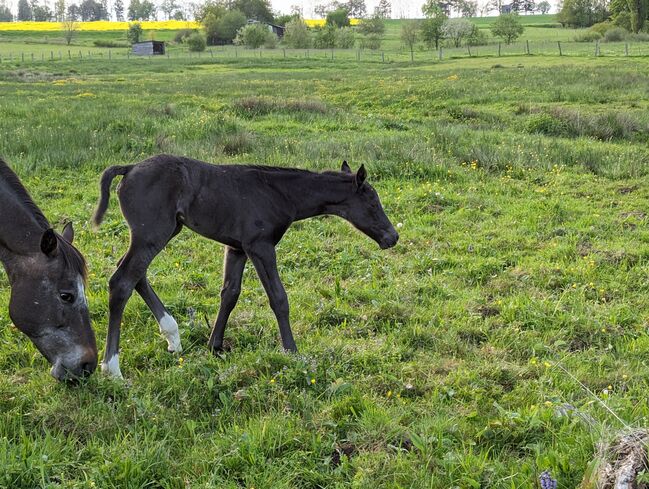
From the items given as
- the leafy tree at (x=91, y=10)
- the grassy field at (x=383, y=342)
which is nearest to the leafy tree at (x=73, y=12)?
the leafy tree at (x=91, y=10)

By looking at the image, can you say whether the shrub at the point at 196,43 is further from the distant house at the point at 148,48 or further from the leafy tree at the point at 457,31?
the leafy tree at the point at 457,31

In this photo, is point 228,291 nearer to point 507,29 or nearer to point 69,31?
point 507,29

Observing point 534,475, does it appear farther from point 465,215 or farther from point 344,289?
point 465,215

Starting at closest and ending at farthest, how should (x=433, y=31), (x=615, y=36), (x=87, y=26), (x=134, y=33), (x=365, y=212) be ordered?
(x=365, y=212) → (x=615, y=36) → (x=433, y=31) → (x=134, y=33) → (x=87, y=26)

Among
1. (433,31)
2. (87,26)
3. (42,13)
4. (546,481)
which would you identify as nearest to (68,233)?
(546,481)

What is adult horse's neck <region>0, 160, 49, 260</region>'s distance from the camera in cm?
410

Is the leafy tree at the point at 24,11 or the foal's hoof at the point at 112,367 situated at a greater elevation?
the leafy tree at the point at 24,11

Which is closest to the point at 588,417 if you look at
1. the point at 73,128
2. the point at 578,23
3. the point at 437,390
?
the point at 437,390

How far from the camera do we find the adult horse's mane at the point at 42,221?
4156 millimetres

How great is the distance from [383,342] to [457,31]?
82215 mm

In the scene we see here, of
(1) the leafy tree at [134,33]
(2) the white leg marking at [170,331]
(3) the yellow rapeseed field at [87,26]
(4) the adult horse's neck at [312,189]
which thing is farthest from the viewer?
(3) the yellow rapeseed field at [87,26]

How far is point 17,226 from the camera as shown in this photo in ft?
13.5

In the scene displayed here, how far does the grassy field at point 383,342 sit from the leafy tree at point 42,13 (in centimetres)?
16746

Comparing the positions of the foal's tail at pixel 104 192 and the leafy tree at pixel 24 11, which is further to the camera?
the leafy tree at pixel 24 11
